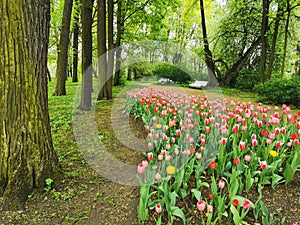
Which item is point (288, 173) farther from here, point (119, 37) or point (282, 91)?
point (119, 37)

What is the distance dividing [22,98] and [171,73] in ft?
55.5

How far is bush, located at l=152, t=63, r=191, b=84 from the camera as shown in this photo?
18.6 metres

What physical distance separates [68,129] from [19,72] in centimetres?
271

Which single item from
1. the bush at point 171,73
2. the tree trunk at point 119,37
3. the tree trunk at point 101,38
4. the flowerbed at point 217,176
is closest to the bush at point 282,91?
the flowerbed at point 217,176

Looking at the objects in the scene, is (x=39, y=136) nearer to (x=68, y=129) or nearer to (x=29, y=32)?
(x=29, y=32)

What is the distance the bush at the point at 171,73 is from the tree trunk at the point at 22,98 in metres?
16.4

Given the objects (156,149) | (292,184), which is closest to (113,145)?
(156,149)

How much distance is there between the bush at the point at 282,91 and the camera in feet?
26.7

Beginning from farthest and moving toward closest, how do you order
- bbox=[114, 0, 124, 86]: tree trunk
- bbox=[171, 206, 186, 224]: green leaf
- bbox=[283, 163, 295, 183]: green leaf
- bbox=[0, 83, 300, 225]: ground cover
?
bbox=[114, 0, 124, 86]: tree trunk < bbox=[283, 163, 295, 183]: green leaf < bbox=[0, 83, 300, 225]: ground cover < bbox=[171, 206, 186, 224]: green leaf

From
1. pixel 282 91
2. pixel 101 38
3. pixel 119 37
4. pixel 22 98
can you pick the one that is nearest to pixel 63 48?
pixel 101 38

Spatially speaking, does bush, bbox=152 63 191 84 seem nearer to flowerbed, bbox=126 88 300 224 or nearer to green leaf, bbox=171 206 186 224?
flowerbed, bbox=126 88 300 224

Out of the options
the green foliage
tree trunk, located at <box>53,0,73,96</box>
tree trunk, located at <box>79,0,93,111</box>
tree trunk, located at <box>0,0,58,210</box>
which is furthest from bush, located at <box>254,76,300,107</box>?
tree trunk, located at <box>0,0,58,210</box>

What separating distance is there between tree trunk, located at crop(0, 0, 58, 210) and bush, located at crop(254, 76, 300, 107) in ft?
26.3

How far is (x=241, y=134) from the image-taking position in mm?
3320
